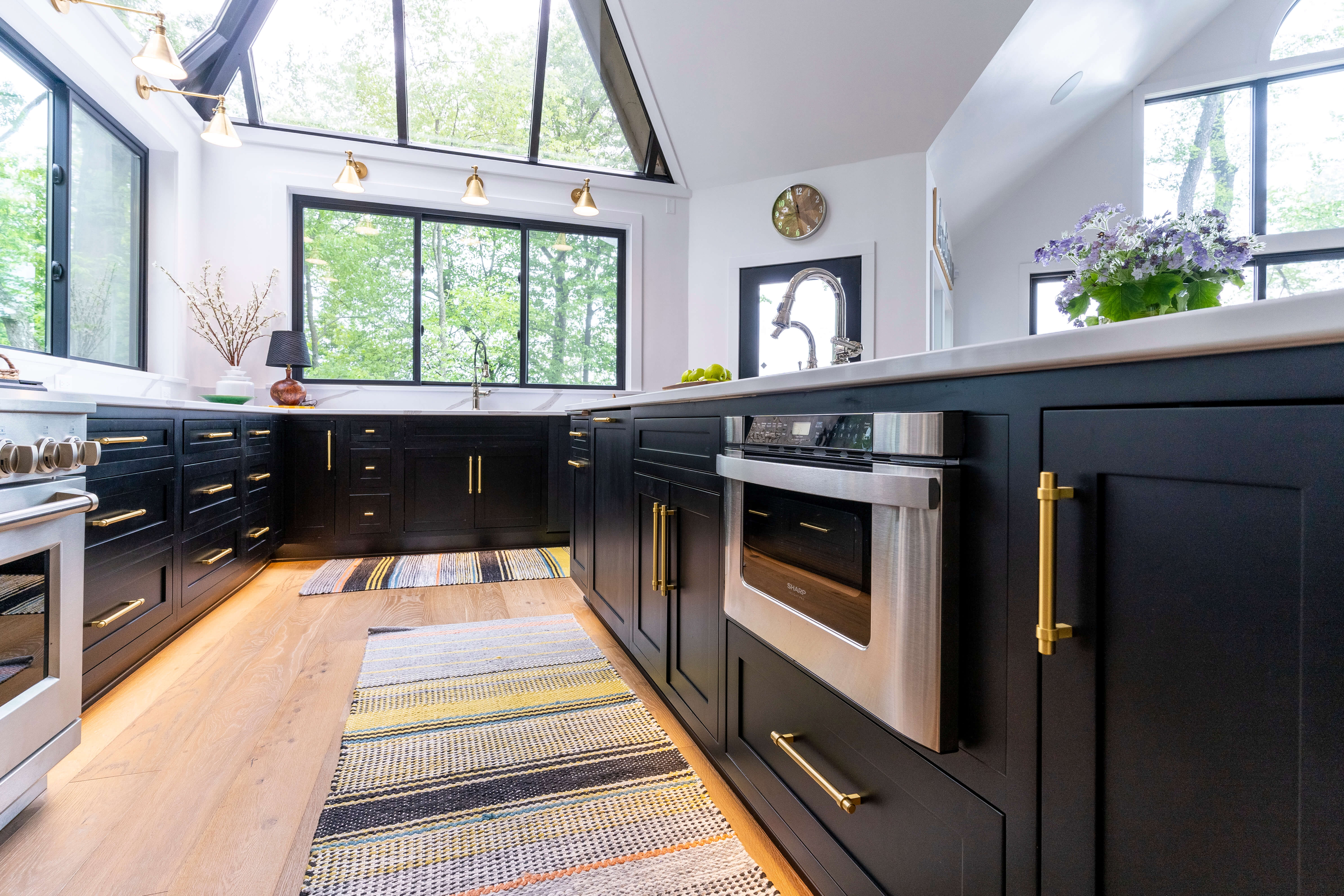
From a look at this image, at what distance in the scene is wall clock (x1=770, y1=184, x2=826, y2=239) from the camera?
461 centimetres

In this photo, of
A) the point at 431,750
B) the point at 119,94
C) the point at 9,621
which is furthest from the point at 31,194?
the point at 431,750

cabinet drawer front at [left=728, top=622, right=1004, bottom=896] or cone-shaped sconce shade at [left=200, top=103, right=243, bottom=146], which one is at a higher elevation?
cone-shaped sconce shade at [left=200, top=103, right=243, bottom=146]

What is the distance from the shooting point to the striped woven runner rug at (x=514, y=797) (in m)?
1.07

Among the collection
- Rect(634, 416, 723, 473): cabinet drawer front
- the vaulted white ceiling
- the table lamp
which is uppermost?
the vaulted white ceiling

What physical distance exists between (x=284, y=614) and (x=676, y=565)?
6.24ft

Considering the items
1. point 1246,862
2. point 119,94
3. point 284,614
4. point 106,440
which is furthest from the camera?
point 119,94

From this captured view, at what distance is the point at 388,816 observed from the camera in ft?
4.08

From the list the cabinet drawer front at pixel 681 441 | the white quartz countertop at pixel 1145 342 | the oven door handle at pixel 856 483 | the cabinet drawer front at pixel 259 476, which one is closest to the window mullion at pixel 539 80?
the cabinet drawer front at pixel 259 476

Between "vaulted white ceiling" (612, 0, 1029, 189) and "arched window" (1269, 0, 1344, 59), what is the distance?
165 inches

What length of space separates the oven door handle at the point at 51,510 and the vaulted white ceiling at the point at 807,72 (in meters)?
3.82

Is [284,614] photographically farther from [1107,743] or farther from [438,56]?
[438,56]

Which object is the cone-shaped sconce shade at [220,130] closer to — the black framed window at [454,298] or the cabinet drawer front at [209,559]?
the black framed window at [454,298]

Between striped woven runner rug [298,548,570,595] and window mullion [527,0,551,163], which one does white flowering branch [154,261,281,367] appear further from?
window mullion [527,0,551,163]

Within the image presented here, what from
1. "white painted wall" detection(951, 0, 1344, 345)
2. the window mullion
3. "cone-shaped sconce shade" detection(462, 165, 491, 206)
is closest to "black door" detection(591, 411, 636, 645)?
"cone-shaped sconce shade" detection(462, 165, 491, 206)
